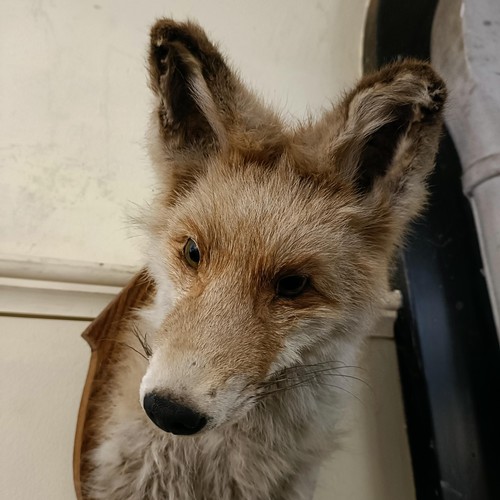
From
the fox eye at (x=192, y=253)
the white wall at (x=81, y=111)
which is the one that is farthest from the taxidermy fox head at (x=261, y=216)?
the white wall at (x=81, y=111)

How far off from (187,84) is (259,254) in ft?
1.24

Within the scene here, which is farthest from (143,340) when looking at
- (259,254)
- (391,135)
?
(391,135)

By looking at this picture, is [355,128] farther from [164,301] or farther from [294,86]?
[294,86]

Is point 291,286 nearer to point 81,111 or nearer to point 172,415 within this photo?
point 172,415

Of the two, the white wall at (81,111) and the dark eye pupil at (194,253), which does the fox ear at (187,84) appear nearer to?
the dark eye pupil at (194,253)

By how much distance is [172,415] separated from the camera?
2.14 ft

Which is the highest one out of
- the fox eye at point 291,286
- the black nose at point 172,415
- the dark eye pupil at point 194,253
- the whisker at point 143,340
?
the dark eye pupil at point 194,253

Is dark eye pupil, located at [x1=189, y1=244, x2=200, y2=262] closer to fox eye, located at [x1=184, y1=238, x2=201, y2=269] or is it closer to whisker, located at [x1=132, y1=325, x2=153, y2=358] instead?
fox eye, located at [x1=184, y1=238, x2=201, y2=269]

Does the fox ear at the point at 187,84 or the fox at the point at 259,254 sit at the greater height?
the fox ear at the point at 187,84

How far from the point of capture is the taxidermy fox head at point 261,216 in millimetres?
745

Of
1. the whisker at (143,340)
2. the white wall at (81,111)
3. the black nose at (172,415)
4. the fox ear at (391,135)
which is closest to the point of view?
the black nose at (172,415)

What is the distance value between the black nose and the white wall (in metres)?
0.79

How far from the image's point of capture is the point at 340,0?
198 centimetres

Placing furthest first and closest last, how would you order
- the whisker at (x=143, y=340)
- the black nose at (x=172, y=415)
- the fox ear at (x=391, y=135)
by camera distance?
the whisker at (x=143, y=340) < the fox ear at (x=391, y=135) < the black nose at (x=172, y=415)
